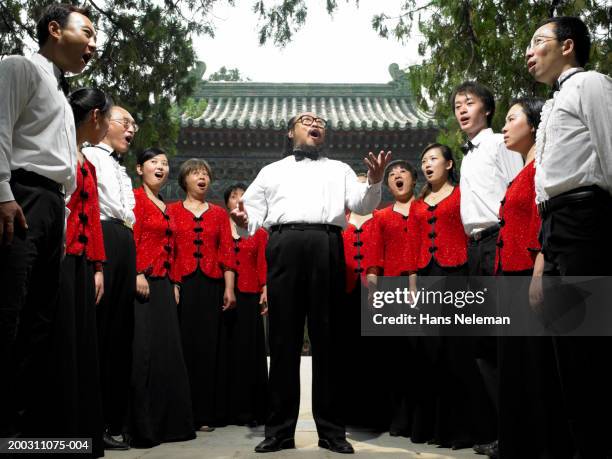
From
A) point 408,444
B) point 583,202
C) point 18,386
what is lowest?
point 408,444

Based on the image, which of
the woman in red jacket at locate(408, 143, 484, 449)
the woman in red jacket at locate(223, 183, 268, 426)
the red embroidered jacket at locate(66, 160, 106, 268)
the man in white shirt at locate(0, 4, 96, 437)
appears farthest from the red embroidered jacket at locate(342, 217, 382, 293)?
the man in white shirt at locate(0, 4, 96, 437)

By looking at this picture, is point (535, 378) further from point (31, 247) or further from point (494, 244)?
point (31, 247)

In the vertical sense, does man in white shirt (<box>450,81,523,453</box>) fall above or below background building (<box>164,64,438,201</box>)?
below

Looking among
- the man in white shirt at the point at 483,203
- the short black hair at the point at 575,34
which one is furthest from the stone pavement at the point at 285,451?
the short black hair at the point at 575,34

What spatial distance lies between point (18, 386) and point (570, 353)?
2.11 metres

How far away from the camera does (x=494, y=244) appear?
423 cm

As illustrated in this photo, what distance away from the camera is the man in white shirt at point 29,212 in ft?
8.84

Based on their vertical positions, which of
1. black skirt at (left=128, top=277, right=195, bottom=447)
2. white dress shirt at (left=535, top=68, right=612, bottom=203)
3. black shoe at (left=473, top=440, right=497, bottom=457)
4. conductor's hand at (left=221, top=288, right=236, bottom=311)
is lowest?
black shoe at (left=473, top=440, right=497, bottom=457)

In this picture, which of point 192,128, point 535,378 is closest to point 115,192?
point 535,378

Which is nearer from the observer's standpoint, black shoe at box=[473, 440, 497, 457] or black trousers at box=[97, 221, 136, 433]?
black shoe at box=[473, 440, 497, 457]

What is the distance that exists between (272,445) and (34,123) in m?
2.32

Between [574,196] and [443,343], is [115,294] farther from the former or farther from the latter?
[574,196]

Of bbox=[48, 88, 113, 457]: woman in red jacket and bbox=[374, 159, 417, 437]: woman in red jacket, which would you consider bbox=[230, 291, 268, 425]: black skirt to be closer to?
bbox=[374, 159, 417, 437]: woman in red jacket

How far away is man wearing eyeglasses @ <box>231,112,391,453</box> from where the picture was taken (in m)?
4.39
